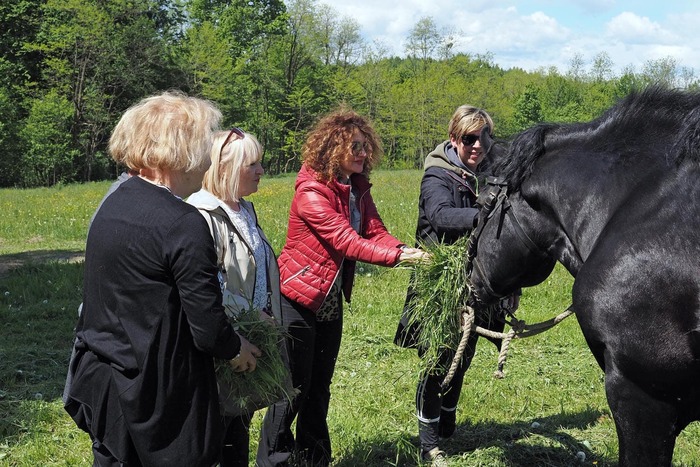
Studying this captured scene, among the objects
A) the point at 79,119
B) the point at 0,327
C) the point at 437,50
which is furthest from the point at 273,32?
the point at 0,327

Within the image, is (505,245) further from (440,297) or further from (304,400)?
(304,400)

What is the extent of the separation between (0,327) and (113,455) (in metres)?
5.60

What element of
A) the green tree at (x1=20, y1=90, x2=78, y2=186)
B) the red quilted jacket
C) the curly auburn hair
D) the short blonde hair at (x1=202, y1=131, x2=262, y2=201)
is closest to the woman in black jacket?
the red quilted jacket

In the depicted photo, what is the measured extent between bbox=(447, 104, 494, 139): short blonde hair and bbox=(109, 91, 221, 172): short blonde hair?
195 cm

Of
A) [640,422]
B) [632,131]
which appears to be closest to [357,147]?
[632,131]

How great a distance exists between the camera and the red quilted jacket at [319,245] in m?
3.70

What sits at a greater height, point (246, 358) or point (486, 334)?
point (246, 358)

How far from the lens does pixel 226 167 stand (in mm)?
3254

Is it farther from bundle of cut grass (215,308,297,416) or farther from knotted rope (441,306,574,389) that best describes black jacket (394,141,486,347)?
bundle of cut grass (215,308,297,416)

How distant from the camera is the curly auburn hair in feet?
12.4

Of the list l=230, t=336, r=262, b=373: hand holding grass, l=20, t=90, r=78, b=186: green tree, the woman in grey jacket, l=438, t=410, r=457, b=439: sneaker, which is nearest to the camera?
l=230, t=336, r=262, b=373: hand holding grass

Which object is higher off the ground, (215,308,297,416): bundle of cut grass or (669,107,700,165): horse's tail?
(669,107,700,165): horse's tail

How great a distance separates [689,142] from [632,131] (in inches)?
12.6

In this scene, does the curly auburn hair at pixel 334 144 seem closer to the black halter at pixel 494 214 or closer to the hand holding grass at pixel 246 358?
the black halter at pixel 494 214
